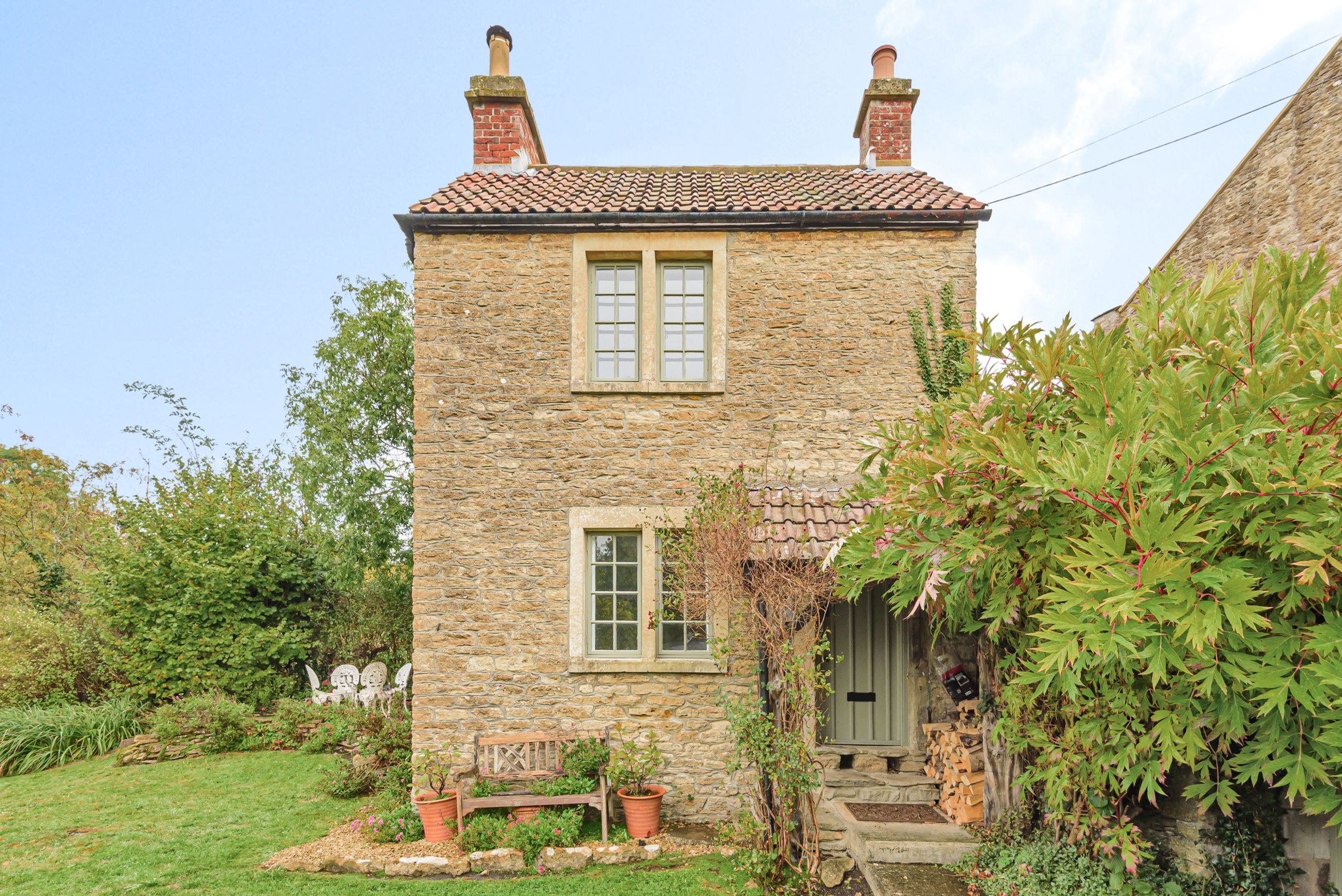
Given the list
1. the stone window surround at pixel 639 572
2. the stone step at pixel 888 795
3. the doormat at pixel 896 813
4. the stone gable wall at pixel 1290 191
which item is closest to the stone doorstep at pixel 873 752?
the stone step at pixel 888 795

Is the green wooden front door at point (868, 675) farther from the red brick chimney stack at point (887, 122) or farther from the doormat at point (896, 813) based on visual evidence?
the red brick chimney stack at point (887, 122)

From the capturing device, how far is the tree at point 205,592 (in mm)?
10914

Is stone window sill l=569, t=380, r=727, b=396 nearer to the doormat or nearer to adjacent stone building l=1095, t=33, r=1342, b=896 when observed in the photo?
the doormat

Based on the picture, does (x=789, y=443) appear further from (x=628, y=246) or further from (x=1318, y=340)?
(x=1318, y=340)

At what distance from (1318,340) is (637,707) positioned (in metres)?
6.25

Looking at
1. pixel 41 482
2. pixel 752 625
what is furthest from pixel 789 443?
pixel 41 482

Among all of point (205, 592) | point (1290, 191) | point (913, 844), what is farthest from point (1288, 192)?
point (205, 592)

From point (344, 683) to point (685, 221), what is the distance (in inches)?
383

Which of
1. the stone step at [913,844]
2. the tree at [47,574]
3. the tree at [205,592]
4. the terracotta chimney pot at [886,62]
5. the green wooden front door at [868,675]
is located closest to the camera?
the stone step at [913,844]

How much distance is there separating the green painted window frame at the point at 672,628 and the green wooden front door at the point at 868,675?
1.49 meters

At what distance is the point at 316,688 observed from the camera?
36.6ft

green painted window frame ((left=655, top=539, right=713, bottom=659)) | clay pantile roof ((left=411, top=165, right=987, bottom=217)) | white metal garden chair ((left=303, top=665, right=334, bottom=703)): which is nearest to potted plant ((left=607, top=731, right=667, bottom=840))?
green painted window frame ((left=655, top=539, right=713, bottom=659))

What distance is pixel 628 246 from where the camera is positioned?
7543mm

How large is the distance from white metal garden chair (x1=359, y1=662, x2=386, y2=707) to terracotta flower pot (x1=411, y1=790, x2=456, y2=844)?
4.88 meters
